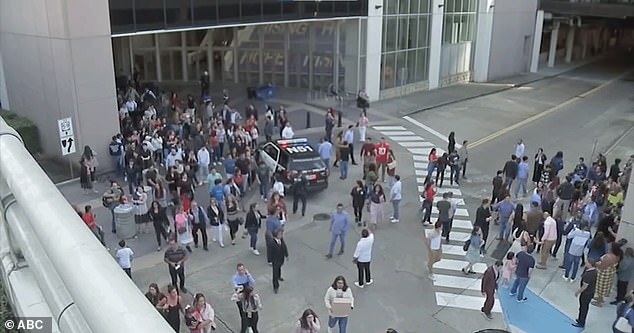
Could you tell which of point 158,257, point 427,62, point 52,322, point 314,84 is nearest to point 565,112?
point 427,62

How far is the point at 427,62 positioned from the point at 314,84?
7.74m

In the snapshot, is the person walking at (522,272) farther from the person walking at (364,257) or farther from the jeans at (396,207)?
the jeans at (396,207)

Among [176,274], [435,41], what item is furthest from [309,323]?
[435,41]

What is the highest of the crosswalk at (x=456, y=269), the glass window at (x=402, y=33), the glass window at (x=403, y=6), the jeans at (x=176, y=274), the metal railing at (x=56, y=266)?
the glass window at (x=403, y=6)

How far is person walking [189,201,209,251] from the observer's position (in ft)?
44.5

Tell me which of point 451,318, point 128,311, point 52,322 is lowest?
point 451,318

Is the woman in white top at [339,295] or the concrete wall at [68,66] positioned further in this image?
the concrete wall at [68,66]

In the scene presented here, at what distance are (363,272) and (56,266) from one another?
1135 cm

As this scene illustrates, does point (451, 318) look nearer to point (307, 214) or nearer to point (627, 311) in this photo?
point (627, 311)

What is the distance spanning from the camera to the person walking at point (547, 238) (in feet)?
42.5

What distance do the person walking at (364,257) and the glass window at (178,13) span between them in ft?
45.2

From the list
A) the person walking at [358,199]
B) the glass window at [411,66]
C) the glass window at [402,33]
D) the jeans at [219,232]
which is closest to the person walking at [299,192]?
the person walking at [358,199]

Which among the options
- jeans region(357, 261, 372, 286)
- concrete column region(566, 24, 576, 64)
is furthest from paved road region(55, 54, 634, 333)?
concrete column region(566, 24, 576, 64)

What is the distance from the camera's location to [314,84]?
33.3m
